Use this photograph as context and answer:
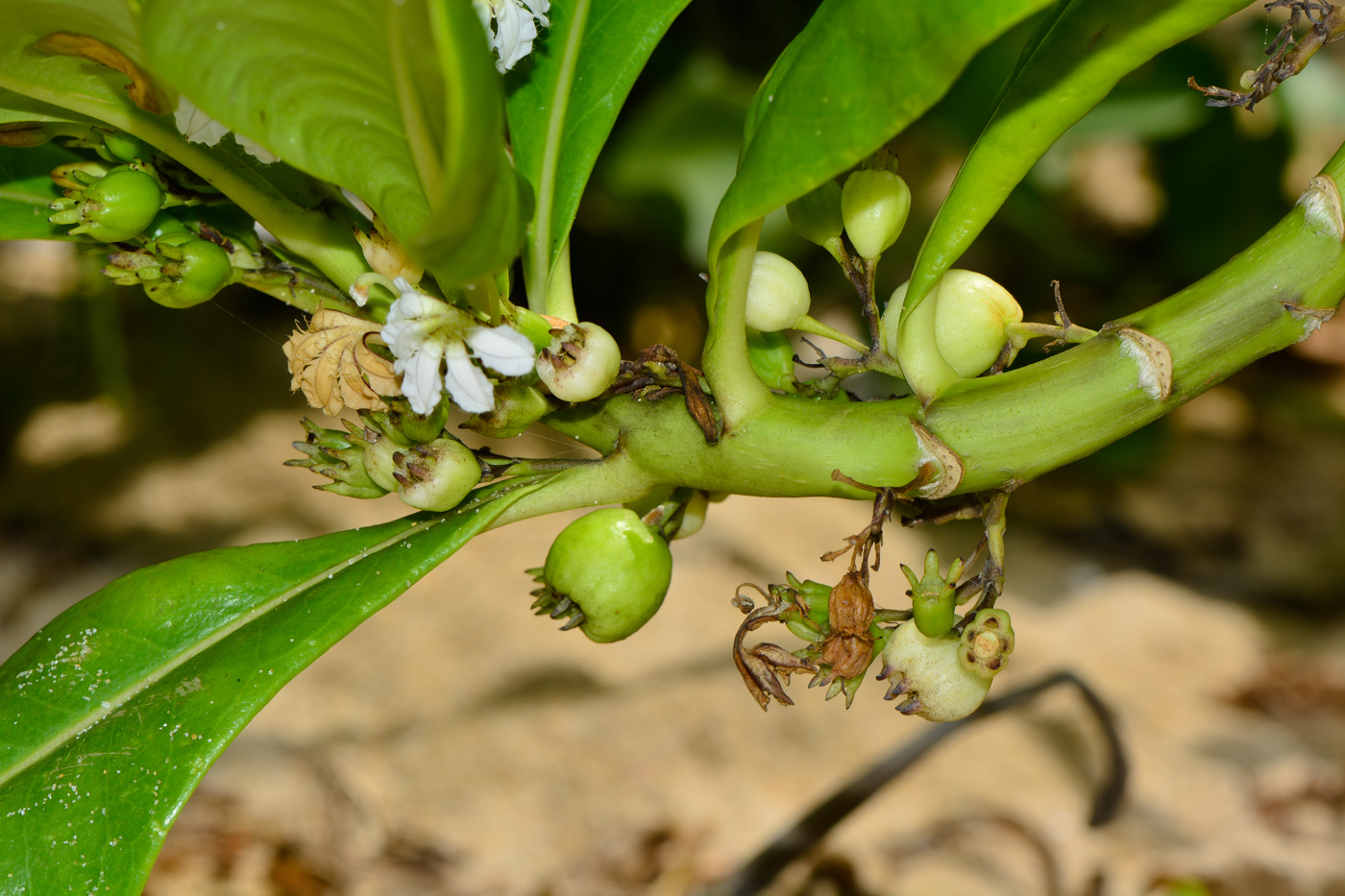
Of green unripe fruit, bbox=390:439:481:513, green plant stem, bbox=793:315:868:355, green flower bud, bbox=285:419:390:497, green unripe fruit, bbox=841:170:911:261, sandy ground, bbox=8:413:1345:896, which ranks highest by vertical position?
green unripe fruit, bbox=841:170:911:261

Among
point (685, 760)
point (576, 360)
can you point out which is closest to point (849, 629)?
point (576, 360)

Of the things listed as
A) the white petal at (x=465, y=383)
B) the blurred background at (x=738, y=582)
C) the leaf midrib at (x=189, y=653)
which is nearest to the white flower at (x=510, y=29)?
the white petal at (x=465, y=383)

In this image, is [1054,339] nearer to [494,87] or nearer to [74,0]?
[494,87]

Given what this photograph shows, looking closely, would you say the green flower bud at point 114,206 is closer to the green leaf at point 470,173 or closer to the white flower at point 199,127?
the white flower at point 199,127

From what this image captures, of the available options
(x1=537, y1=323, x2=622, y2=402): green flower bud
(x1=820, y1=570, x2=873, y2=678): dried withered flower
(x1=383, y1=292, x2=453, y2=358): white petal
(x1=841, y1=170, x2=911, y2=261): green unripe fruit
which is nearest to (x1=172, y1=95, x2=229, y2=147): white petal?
(x1=383, y1=292, x2=453, y2=358): white petal

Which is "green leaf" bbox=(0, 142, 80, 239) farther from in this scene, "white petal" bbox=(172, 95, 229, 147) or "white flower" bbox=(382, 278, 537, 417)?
"white flower" bbox=(382, 278, 537, 417)

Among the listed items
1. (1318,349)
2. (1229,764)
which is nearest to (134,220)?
(1229,764)
